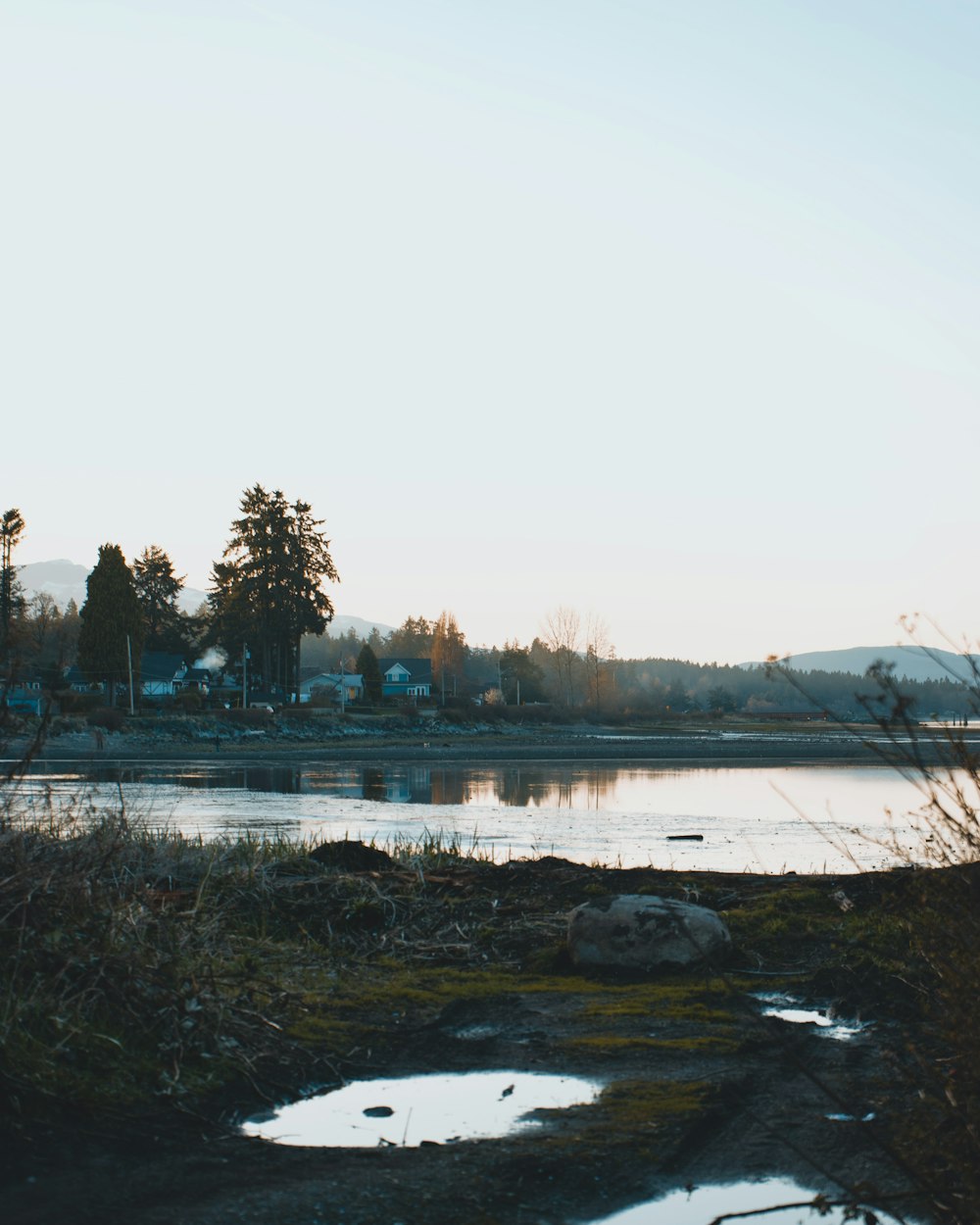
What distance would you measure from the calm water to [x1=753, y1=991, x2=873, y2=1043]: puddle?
2347 millimetres

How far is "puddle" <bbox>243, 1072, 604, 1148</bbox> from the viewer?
17.1 feet

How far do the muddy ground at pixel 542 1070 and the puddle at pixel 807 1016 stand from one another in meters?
0.09

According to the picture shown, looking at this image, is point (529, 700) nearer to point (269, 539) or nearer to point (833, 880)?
point (269, 539)

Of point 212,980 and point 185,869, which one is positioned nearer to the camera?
point 212,980

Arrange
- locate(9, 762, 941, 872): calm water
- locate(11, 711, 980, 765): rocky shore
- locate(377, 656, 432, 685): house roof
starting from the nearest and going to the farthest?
locate(9, 762, 941, 872): calm water → locate(11, 711, 980, 765): rocky shore → locate(377, 656, 432, 685): house roof

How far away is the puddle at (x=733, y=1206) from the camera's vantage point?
445cm

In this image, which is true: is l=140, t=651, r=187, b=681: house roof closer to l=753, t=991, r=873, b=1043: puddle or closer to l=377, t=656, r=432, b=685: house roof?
l=377, t=656, r=432, b=685: house roof

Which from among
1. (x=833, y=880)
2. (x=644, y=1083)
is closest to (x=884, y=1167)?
(x=644, y=1083)

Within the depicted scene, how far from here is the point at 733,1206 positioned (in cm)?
462

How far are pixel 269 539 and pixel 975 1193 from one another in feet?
256

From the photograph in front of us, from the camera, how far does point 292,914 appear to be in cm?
952

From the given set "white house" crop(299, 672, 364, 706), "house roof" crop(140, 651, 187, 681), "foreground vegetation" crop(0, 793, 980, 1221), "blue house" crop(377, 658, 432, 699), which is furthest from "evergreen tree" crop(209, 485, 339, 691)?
"foreground vegetation" crop(0, 793, 980, 1221)

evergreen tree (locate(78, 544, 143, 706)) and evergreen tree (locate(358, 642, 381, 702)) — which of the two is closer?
evergreen tree (locate(78, 544, 143, 706))

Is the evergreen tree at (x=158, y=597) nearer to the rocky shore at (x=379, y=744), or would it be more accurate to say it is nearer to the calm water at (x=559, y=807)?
the rocky shore at (x=379, y=744)
